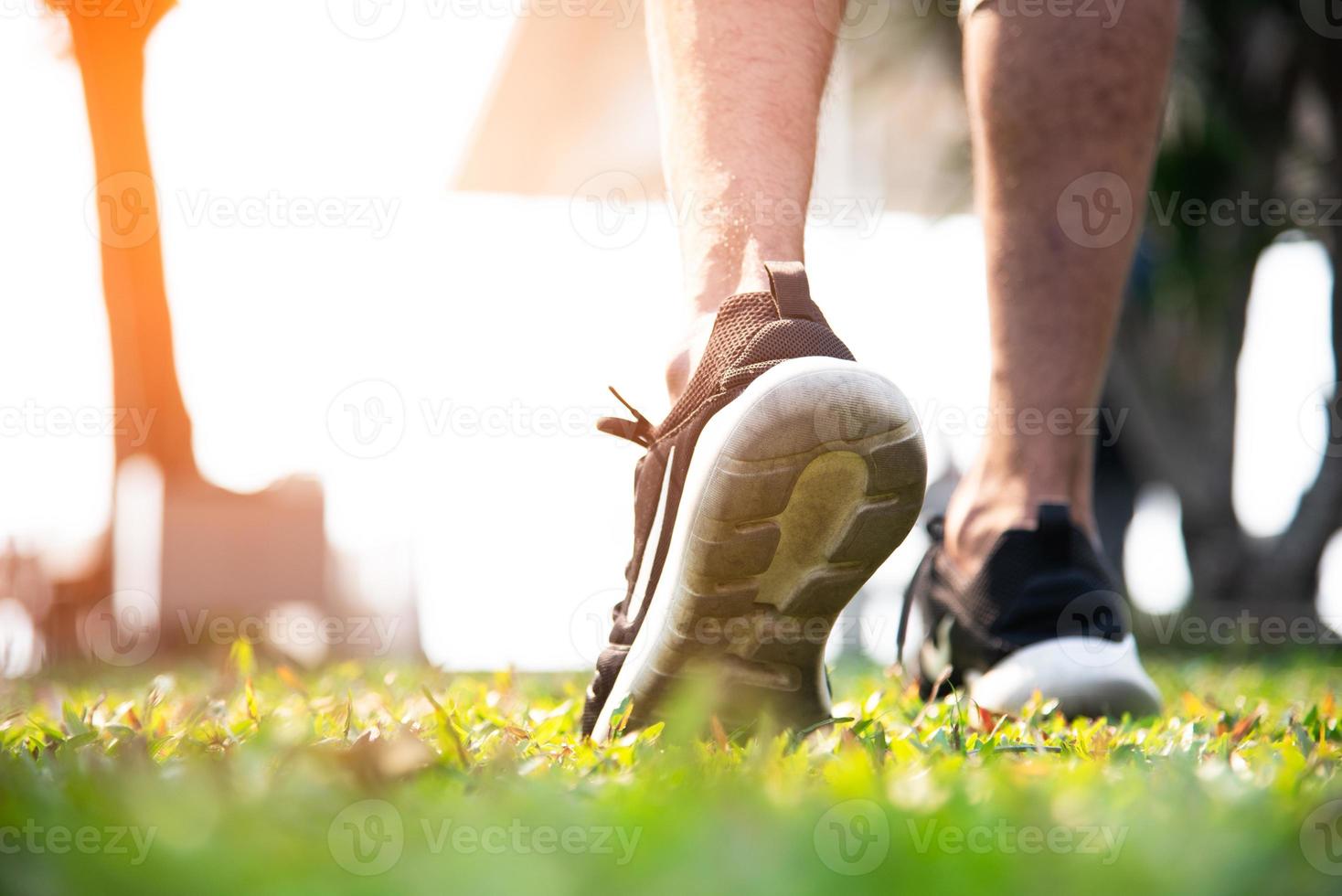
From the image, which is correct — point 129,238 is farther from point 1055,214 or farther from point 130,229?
point 1055,214

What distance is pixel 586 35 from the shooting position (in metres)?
8.30

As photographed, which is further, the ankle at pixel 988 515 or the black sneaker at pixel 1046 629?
the ankle at pixel 988 515

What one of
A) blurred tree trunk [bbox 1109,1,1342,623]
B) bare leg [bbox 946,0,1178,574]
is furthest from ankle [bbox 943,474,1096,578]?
blurred tree trunk [bbox 1109,1,1342,623]

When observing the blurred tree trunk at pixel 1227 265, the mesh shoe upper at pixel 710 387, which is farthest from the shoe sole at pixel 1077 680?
the blurred tree trunk at pixel 1227 265

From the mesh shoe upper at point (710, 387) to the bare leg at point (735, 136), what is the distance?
0.03 metres

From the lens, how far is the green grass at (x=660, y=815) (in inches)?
14.8

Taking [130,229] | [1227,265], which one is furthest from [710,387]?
[130,229]

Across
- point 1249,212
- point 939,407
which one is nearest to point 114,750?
point 939,407

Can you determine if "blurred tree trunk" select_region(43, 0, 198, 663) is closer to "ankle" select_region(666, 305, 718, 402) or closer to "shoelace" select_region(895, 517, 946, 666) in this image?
"shoelace" select_region(895, 517, 946, 666)

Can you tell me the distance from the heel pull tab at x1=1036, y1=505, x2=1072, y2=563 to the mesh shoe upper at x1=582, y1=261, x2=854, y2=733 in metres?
0.45

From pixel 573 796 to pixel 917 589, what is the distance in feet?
3.11

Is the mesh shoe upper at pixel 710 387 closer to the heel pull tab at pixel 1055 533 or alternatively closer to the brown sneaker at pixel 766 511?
the brown sneaker at pixel 766 511

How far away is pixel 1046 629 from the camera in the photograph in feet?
4.17

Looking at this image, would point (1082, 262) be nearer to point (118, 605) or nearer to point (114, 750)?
point (114, 750)
